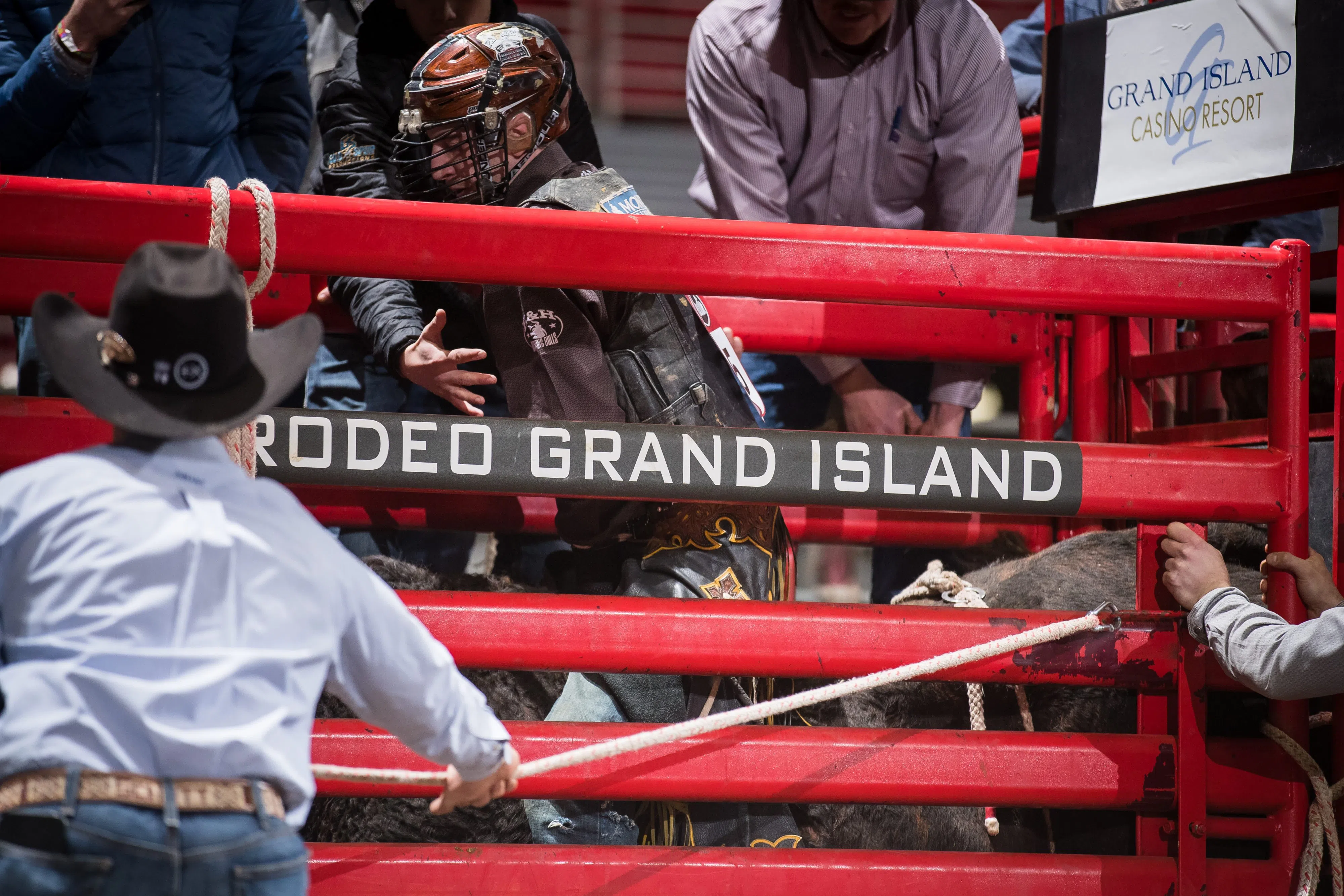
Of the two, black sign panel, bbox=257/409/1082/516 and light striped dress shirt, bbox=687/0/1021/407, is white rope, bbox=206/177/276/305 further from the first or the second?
light striped dress shirt, bbox=687/0/1021/407

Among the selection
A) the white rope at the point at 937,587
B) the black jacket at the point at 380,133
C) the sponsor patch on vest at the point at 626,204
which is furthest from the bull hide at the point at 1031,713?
the black jacket at the point at 380,133

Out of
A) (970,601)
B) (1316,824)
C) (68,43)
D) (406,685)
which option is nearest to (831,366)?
(970,601)

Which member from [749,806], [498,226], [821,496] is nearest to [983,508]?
[821,496]

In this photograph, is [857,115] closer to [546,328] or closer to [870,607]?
[546,328]

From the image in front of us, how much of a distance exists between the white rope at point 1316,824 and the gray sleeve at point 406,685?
1.72 metres

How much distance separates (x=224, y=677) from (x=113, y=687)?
0.13m

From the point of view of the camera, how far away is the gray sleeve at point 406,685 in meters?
1.77

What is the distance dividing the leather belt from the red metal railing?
776 mm

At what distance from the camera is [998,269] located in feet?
8.29

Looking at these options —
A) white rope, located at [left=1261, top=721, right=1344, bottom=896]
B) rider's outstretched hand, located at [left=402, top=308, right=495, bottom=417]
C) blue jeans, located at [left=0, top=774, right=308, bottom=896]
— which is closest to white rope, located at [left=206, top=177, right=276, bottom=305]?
rider's outstretched hand, located at [left=402, top=308, right=495, bottom=417]

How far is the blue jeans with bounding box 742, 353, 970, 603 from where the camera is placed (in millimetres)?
3855

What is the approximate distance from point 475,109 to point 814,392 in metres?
1.56

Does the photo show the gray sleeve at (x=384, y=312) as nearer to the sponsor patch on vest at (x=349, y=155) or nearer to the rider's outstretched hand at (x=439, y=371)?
the rider's outstretched hand at (x=439, y=371)

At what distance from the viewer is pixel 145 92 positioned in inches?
134
